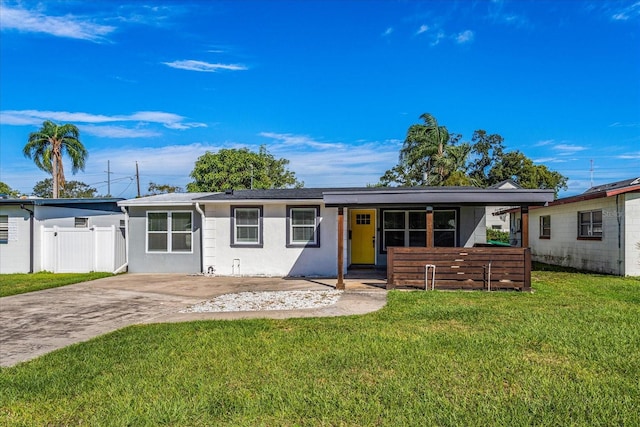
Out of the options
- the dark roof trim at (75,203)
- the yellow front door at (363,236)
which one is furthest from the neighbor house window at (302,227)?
the dark roof trim at (75,203)

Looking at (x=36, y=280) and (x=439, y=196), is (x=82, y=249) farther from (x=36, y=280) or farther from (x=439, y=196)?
(x=439, y=196)

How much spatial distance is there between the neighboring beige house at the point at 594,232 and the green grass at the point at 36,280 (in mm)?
15206

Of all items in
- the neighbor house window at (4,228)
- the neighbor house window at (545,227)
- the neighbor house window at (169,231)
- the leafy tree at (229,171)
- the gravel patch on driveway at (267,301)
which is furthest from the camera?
the leafy tree at (229,171)

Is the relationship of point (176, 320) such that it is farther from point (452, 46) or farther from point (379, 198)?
point (452, 46)

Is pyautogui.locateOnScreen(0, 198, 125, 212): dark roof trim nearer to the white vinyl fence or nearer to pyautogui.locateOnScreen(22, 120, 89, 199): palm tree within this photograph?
the white vinyl fence

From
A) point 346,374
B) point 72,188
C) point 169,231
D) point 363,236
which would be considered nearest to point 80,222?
point 169,231

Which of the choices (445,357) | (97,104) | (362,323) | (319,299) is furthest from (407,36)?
(97,104)

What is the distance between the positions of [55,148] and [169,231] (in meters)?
17.4

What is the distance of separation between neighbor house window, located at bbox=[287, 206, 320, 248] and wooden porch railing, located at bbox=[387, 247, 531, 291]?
→ 10.5 ft

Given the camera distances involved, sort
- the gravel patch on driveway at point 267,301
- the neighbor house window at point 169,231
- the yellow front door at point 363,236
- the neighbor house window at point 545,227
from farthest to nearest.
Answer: the neighbor house window at point 545,227, the yellow front door at point 363,236, the neighbor house window at point 169,231, the gravel patch on driveway at point 267,301

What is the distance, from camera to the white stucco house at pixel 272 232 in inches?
469

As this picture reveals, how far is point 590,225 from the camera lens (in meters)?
13.6

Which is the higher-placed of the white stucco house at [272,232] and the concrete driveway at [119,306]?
the white stucco house at [272,232]

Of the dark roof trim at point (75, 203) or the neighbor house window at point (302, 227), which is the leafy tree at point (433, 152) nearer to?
the neighbor house window at point (302, 227)
